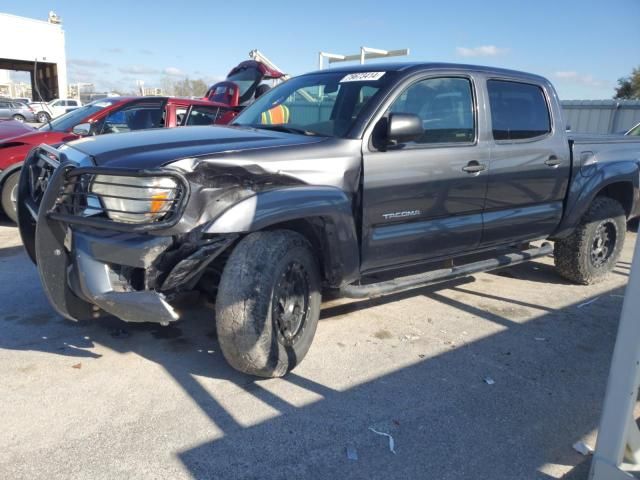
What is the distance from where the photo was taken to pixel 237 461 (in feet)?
8.48

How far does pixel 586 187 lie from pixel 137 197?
13.4ft

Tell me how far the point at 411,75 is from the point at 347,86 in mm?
469

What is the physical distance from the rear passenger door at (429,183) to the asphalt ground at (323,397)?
2.24 ft

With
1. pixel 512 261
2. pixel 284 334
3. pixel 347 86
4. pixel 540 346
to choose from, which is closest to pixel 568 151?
pixel 512 261

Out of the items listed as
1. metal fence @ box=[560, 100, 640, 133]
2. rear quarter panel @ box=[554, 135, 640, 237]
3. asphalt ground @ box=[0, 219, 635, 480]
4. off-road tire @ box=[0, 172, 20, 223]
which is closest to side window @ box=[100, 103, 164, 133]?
off-road tire @ box=[0, 172, 20, 223]

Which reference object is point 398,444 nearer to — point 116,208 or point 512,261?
point 116,208

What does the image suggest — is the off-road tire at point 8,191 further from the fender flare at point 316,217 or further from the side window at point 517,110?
the side window at point 517,110

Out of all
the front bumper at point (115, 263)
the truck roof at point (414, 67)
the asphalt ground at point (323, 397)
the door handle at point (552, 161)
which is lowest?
the asphalt ground at point (323, 397)

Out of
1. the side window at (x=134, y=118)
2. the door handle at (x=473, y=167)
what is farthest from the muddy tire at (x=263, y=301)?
the side window at (x=134, y=118)

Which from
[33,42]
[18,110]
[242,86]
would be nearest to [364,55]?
[242,86]

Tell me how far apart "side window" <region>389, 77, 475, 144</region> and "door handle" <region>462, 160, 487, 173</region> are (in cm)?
18

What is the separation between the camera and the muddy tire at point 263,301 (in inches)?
121

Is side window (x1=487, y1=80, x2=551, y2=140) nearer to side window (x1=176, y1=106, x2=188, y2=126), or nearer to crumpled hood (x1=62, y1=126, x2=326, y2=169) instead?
crumpled hood (x1=62, y1=126, x2=326, y2=169)

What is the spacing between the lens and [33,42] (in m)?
38.8
